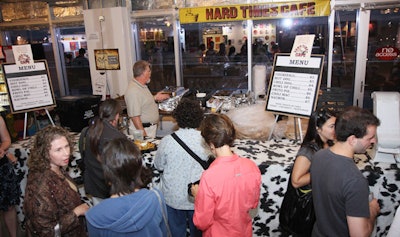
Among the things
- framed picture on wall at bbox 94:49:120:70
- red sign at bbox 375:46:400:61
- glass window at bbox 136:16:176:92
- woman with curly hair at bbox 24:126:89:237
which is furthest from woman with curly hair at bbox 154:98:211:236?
red sign at bbox 375:46:400:61

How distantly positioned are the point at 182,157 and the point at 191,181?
0.20 m

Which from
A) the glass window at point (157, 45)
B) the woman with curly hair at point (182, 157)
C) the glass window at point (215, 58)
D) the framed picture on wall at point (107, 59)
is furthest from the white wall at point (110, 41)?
the woman with curly hair at point (182, 157)

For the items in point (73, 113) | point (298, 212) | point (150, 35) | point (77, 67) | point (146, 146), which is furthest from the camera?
point (77, 67)

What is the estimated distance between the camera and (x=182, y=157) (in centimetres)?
227

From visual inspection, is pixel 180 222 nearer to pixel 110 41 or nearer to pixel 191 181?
pixel 191 181

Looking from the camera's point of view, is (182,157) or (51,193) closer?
(51,193)

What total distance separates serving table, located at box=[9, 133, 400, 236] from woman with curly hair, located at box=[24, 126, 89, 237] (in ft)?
2.90

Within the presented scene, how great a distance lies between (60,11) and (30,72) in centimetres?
353

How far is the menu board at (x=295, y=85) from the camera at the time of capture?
282 cm

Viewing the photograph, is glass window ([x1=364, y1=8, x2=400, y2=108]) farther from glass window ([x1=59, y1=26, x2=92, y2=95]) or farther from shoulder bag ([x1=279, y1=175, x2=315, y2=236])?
glass window ([x1=59, y1=26, x2=92, y2=95])

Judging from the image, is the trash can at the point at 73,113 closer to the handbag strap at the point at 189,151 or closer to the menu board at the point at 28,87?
the menu board at the point at 28,87

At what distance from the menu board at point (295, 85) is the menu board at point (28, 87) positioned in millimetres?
2732

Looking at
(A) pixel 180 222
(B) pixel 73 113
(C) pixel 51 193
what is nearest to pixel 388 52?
(A) pixel 180 222

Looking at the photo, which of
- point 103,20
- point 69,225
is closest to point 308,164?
point 69,225
